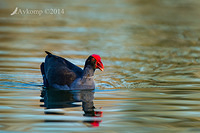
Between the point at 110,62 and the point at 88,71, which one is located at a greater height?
the point at 110,62

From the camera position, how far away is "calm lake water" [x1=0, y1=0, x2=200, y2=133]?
25.9ft

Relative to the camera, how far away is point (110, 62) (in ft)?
46.2

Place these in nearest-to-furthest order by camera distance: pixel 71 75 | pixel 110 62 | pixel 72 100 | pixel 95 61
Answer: pixel 72 100 → pixel 95 61 → pixel 71 75 → pixel 110 62

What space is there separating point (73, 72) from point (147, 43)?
7.14m

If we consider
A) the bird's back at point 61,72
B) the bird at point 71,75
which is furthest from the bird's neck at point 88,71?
the bird's back at point 61,72

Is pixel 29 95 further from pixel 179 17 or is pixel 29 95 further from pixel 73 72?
pixel 179 17

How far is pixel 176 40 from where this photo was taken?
17875mm

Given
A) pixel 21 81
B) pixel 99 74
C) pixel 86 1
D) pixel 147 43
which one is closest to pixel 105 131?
pixel 21 81

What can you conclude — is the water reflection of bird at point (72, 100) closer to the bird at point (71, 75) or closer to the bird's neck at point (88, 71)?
the bird at point (71, 75)

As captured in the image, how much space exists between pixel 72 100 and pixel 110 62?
477 cm

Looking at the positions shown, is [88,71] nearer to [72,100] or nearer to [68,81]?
[68,81]

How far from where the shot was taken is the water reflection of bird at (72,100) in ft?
26.5

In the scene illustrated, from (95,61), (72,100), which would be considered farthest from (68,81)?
(72,100)

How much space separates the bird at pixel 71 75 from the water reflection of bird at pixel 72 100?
0.40ft
